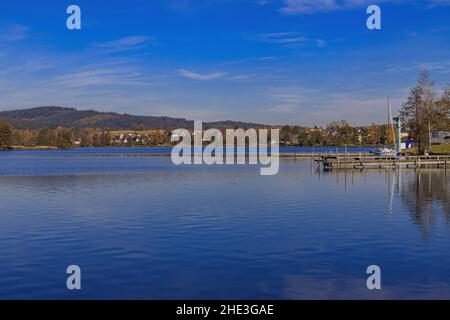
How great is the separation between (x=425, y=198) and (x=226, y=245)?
2133 cm

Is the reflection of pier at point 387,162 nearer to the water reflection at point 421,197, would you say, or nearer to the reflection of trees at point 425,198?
the water reflection at point 421,197

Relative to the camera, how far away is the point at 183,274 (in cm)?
1669

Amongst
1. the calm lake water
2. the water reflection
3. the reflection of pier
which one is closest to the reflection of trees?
the water reflection

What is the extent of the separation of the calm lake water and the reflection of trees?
146 millimetres

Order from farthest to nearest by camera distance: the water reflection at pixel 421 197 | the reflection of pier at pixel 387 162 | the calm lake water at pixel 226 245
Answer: the reflection of pier at pixel 387 162 → the water reflection at pixel 421 197 → the calm lake water at pixel 226 245

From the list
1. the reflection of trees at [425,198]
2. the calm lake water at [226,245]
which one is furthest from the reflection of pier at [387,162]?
the calm lake water at [226,245]

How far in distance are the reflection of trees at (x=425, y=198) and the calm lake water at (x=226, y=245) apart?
0.15m

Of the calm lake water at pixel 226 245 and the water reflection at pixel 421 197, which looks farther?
the water reflection at pixel 421 197

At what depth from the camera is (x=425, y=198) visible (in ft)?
120

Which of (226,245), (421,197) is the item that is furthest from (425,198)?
(226,245)

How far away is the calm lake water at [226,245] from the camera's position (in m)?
15.2

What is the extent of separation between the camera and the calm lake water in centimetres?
1521
